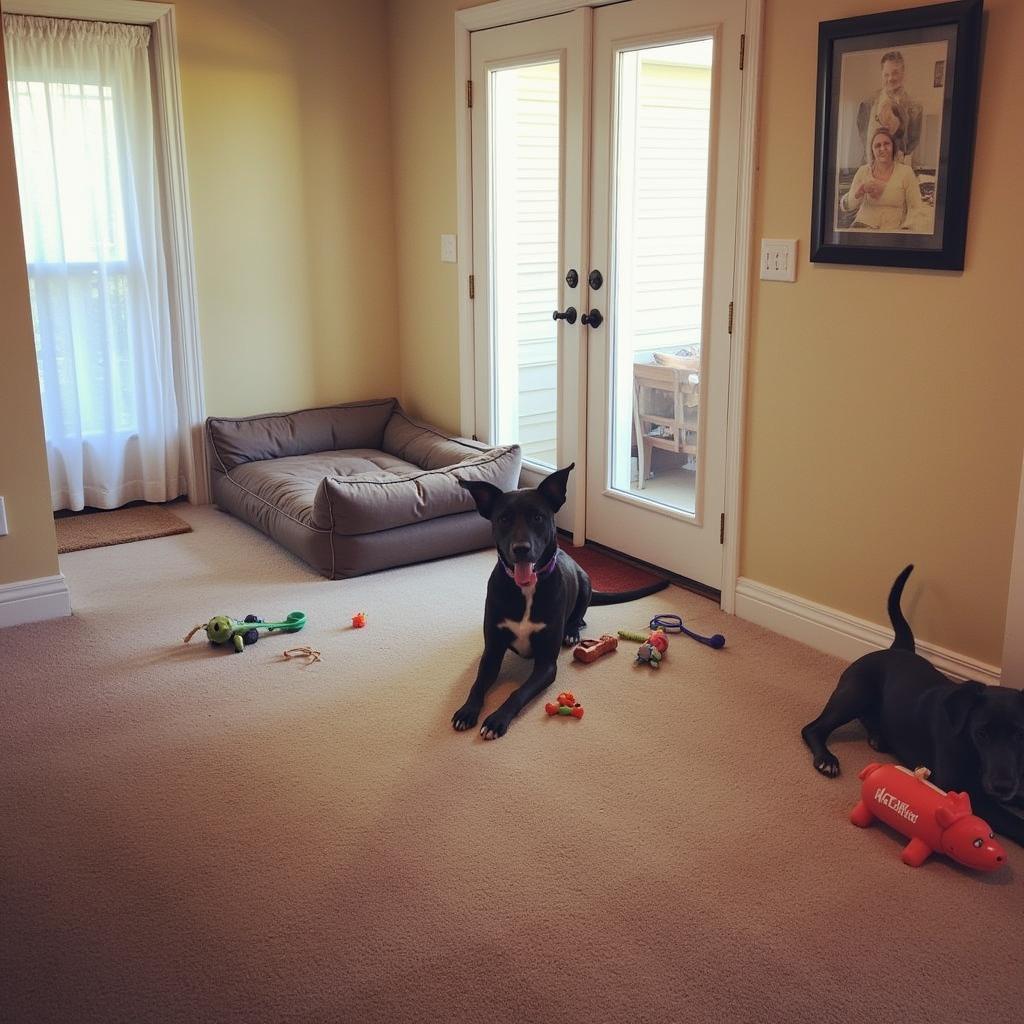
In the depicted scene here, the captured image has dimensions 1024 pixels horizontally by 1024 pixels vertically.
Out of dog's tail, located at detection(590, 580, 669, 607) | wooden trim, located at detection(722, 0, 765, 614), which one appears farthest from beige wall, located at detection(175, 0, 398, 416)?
wooden trim, located at detection(722, 0, 765, 614)

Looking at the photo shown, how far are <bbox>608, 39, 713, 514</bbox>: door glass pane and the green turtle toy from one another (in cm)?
134

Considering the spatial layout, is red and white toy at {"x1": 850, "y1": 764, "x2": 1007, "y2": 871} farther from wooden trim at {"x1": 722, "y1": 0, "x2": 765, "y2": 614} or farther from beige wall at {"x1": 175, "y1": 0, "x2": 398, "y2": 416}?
beige wall at {"x1": 175, "y1": 0, "x2": 398, "y2": 416}

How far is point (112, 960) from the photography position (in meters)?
2.09

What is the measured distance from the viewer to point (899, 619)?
297 cm

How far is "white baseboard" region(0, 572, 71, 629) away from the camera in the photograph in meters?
3.62

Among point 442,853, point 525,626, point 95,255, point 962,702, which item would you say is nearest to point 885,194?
point 962,702

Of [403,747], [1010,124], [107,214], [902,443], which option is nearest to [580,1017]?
[403,747]

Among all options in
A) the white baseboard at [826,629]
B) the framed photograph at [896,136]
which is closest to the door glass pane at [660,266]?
the white baseboard at [826,629]

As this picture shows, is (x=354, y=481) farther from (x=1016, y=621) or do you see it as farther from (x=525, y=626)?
(x=1016, y=621)

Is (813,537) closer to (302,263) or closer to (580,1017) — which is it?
(580,1017)

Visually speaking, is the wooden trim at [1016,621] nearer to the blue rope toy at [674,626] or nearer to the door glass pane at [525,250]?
the blue rope toy at [674,626]

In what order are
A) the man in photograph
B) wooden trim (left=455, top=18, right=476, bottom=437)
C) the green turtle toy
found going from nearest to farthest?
the man in photograph → the green turtle toy → wooden trim (left=455, top=18, right=476, bottom=437)

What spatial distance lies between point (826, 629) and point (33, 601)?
2.49m

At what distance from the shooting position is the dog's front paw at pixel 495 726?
290 centimetres
